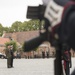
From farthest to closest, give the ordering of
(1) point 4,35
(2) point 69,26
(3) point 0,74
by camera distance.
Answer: (1) point 4,35 < (3) point 0,74 < (2) point 69,26

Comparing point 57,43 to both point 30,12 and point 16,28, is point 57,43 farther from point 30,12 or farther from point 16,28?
point 16,28

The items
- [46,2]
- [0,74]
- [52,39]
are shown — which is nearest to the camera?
[52,39]

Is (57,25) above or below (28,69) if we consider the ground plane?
below

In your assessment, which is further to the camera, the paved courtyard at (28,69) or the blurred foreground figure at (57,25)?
the paved courtyard at (28,69)

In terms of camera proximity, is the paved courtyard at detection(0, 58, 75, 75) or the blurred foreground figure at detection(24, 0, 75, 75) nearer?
the blurred foreground figure at detection(24, 0, 75, 75)

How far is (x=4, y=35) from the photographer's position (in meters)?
138

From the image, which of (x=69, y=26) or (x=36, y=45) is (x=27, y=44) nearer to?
(x=36, y=45)

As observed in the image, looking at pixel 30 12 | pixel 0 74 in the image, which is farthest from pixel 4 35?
pixel 30 12

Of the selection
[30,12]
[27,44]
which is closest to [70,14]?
[27,44]

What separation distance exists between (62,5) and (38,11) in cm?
35

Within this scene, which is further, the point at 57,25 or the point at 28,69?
the point at 28,69

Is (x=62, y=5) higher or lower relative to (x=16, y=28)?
lower

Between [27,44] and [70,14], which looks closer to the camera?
[70,14]

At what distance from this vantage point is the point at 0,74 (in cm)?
1983
